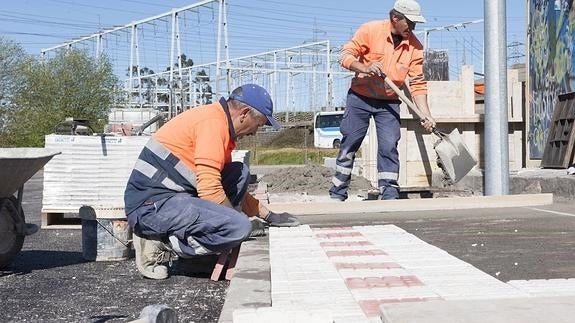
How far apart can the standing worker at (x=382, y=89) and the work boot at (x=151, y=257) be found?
300 cm

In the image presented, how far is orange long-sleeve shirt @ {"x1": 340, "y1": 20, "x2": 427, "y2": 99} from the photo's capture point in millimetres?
7234

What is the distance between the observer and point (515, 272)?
3754 millimetres

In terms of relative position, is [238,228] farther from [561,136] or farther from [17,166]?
[561,136]

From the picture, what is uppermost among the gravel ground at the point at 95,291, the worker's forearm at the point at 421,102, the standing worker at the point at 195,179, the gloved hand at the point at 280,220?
the worker's forearm at the point at 421,102

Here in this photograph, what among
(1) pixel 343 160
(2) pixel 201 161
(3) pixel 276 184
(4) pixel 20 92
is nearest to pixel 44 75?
(4) pixel 20 92

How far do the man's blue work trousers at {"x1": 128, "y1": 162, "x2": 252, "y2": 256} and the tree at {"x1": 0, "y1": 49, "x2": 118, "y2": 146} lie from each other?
35.8 metres

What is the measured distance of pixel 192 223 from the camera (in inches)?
174

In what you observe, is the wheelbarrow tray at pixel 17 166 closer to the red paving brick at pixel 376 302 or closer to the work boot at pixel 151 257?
the work boot at pixel 151 257

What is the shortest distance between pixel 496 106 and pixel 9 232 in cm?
502

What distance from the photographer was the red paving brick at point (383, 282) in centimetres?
339

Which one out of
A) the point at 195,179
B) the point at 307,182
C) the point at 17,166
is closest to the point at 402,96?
the point at 195,179

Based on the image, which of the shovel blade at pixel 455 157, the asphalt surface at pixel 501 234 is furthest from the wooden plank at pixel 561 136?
the shovel blade at pixel 455 157

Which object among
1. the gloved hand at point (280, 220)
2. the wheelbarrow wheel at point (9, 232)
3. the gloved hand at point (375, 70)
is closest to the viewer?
the wheelbarrow wheel at point (9, 232)

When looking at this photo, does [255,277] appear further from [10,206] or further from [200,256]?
[10,206]
